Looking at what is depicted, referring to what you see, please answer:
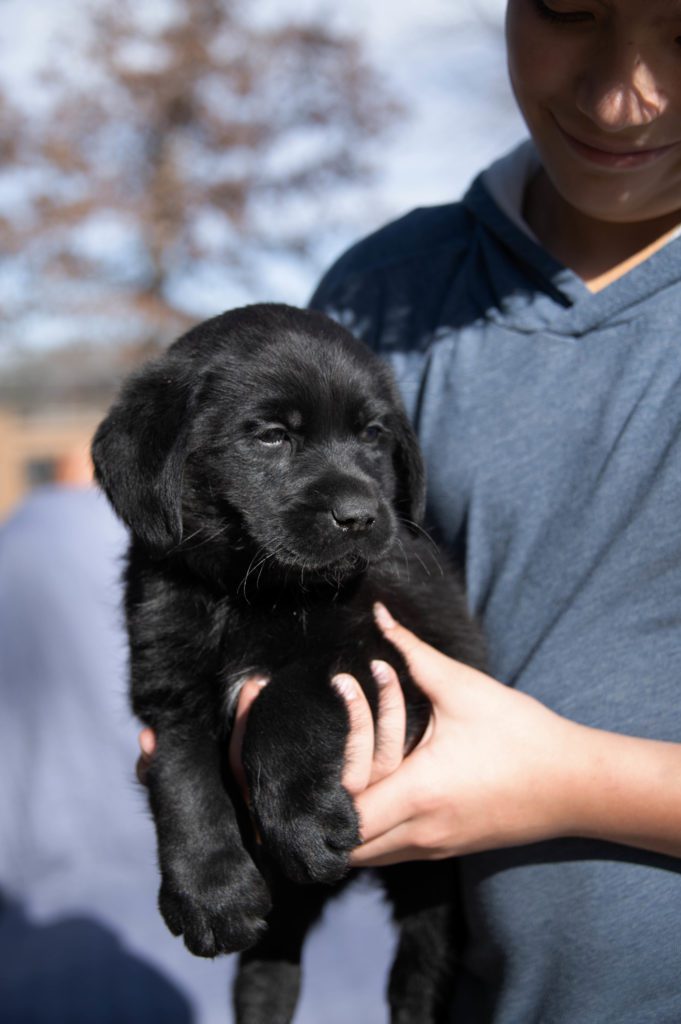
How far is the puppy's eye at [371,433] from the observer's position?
180cm

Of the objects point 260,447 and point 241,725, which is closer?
point 241,725

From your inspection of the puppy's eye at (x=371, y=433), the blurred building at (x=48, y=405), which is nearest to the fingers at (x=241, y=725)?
the puppy's eye at (x=371, y=433)

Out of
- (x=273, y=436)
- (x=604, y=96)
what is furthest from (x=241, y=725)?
(x=604, y=96)

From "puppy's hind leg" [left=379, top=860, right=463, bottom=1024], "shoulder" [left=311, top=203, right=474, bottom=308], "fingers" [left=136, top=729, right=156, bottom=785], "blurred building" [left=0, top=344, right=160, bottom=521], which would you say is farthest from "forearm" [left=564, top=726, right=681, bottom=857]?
"blurred building" [left=0, top=344, right=160, bottom=521]

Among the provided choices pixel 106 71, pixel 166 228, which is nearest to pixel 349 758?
pixel 166 228

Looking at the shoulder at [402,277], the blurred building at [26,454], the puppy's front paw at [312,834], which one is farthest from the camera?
the blurred building at [26,454]

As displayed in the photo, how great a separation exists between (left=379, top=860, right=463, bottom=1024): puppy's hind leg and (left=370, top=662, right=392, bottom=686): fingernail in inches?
16.7

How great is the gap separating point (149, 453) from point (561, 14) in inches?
35.8

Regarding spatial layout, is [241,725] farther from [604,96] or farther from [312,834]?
[604,96]

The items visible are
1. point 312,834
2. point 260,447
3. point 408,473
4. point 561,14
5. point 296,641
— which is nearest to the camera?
point 312,834

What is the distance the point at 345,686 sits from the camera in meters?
1.45

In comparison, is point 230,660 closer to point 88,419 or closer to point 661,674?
point 661,674

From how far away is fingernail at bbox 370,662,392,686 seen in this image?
152 cm

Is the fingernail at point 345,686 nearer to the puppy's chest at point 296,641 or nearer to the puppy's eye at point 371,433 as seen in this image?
the puppy's chest at point 296,641
